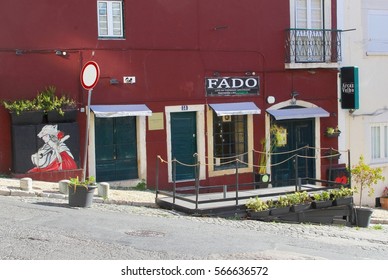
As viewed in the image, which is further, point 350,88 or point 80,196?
point 350,88

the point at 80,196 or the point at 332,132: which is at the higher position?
the point at 332,132

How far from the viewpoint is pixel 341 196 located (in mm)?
13852

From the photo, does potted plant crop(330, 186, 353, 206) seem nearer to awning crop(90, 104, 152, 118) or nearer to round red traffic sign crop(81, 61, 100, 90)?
awning crop(90, 104, 152, 118)

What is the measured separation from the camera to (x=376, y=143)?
19.5 metres

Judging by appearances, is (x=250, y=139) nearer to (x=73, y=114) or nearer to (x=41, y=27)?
(x=73, y=114)

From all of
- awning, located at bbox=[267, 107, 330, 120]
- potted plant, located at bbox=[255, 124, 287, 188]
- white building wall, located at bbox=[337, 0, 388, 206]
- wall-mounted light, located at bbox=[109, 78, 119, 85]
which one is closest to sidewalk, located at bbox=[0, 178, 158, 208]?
wall-mounted light, located at bbox=[109, 78, 119, 85]

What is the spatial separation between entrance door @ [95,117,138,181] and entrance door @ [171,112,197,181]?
3.60ft

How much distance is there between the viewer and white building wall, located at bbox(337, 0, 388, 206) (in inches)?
732

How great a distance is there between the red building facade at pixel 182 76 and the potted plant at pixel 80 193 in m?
3.07

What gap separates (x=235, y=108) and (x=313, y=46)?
10.3ft

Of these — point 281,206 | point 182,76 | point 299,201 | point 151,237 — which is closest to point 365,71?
point 182,76

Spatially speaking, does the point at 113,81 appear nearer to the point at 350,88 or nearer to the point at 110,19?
the point at 110,19
